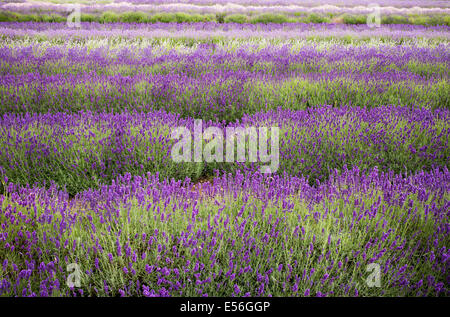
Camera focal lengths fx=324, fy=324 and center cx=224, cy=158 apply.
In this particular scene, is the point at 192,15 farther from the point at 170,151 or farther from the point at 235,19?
the point at 170,151

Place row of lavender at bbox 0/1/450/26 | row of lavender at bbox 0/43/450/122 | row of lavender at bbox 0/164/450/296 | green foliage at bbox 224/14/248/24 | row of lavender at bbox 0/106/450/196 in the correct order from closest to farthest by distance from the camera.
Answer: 1. row of lavender at bbox 0/164/450/296
2. row of lavender at bbox 0/106/450/196
3. row of lavender at bbox 0/43/450/122
4. row of lavender at bbox 0/1/450/26
5. green foliage at bbox 224/14/248/24

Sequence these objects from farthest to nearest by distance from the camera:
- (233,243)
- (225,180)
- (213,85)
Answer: (213,85)
(225,180)
(233,243)

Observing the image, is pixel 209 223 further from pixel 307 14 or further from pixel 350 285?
pixel 307 14

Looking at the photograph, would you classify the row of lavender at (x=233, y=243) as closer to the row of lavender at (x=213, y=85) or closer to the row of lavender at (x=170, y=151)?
the row of lavender at (x=170, y=151)

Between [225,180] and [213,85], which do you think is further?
[213,85]

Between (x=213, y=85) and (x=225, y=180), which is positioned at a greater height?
(x=213, y=85)

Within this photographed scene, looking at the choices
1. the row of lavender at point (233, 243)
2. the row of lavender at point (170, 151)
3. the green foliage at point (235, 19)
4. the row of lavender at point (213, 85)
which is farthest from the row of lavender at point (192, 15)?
the row of lavender at point (233, 243)

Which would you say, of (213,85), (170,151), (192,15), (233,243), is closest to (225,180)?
(233,243)

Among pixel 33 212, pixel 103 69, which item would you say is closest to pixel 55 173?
pixel 33 212

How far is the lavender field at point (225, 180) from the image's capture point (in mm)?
1625

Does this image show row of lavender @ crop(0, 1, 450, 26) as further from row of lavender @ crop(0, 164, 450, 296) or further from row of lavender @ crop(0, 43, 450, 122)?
row of lavender @ crop(0, 164, 450, 296)

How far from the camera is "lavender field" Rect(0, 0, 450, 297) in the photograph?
1.62 m

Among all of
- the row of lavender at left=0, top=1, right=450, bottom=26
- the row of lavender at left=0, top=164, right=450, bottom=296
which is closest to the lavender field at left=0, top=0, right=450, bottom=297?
the row of lavender at left=0, top=164, right=450, bottom=296

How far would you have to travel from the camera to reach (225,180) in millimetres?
2223
